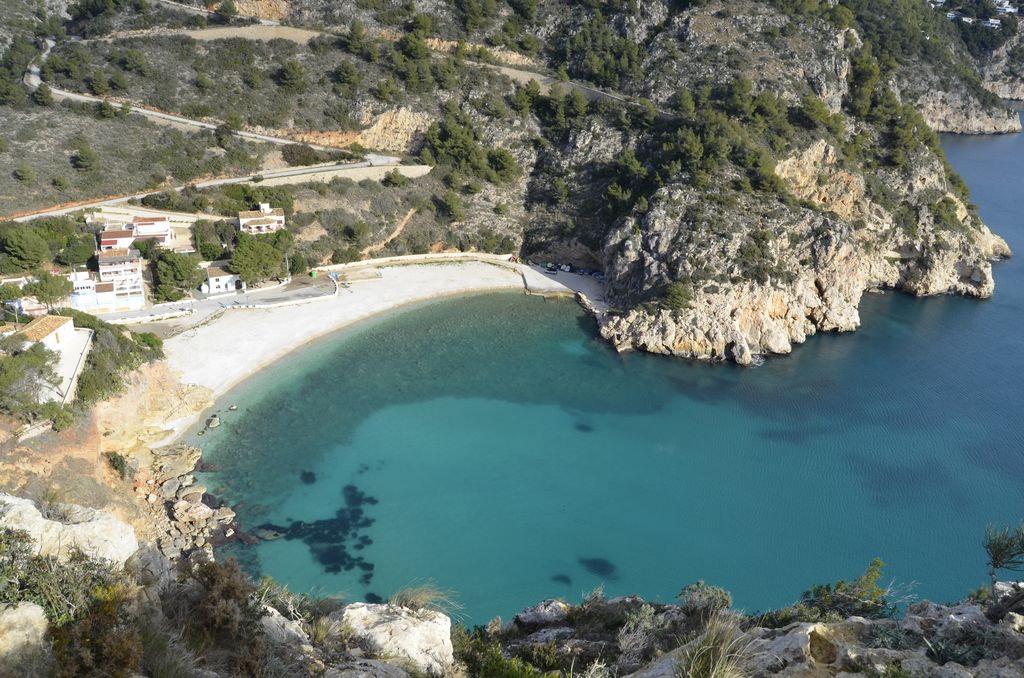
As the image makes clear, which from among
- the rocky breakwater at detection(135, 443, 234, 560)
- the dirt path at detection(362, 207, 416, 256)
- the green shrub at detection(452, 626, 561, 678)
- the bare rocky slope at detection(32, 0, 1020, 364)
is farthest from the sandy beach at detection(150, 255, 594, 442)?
the green shrub at detection(452, 626, 561, 678)

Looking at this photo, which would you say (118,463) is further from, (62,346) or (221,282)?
(221,282)

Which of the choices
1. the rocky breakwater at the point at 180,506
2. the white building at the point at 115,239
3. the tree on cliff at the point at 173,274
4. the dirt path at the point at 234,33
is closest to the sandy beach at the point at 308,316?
the rocky breakwater at the point at 180,506

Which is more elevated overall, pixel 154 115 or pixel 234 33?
pixel 234 33

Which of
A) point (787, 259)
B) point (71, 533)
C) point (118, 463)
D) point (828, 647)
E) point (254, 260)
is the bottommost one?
point (118, 463)

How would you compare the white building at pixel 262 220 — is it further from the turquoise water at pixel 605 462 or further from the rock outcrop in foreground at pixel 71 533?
the rock outcrop in foreground at pixel 71 533

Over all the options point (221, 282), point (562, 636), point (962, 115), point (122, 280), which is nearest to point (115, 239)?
point (122, 280)

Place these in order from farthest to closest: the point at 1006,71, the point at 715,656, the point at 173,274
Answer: the point at 1006,71 < the point at 173,274 < the point at 715,656
